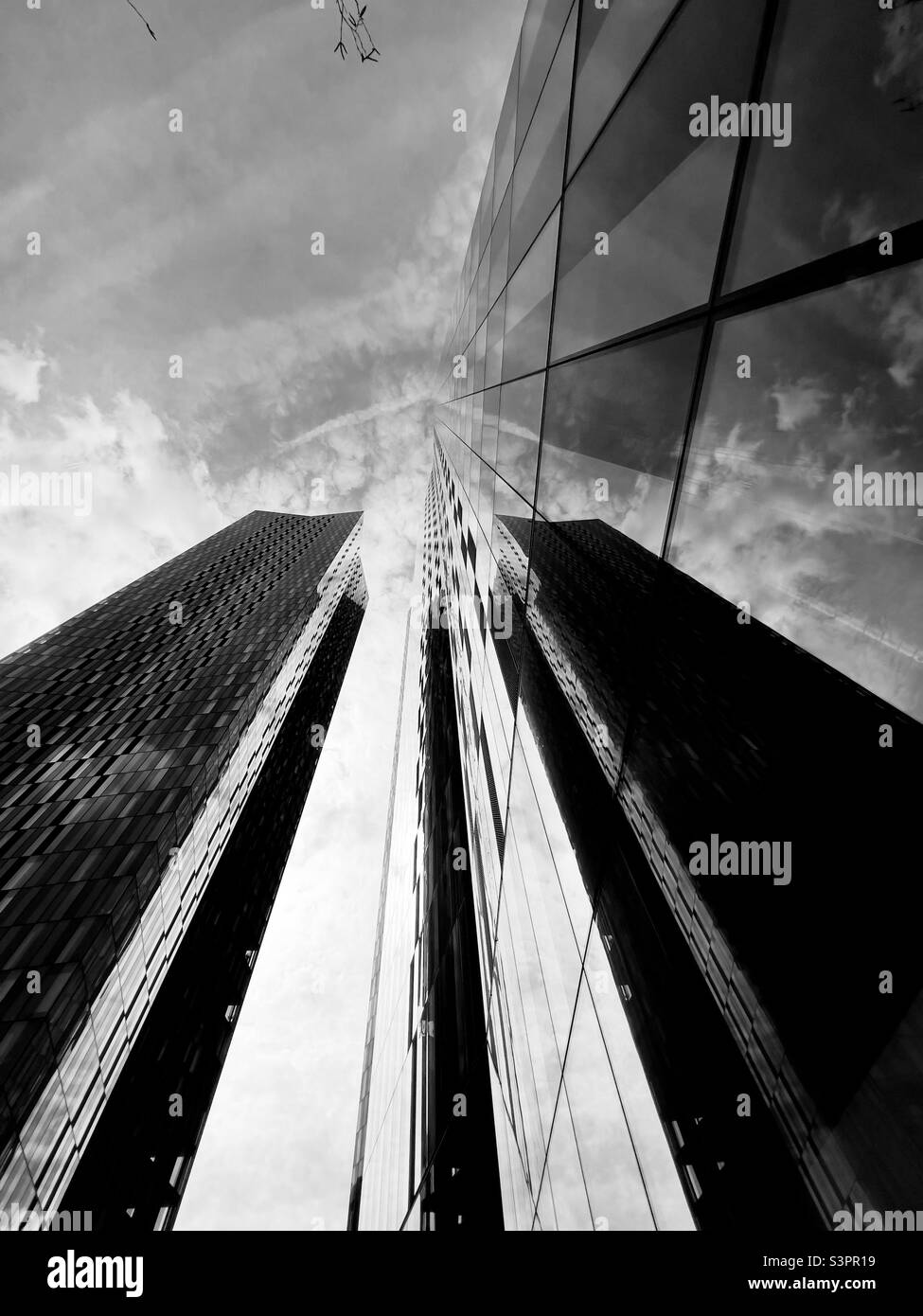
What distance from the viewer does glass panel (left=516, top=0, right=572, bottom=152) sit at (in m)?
10.4

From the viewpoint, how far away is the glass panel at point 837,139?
9.46ft

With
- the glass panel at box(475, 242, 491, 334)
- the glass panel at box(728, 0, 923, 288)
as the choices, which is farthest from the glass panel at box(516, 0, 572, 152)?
the glass panel at box(728, 0, 923, 288)

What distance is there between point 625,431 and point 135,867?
4127cm

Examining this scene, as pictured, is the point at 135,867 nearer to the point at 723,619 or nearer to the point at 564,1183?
the point at 564,1183

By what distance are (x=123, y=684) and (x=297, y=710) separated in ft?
116

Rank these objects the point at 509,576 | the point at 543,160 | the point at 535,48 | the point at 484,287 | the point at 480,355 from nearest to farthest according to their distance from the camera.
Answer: the point at 543,160 < the point at 535,48 < the point at 509,576 < the point at 484,287 < the point at 480,355

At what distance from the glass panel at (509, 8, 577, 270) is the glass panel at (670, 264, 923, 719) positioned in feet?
25.3

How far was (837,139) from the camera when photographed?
3.29 metres

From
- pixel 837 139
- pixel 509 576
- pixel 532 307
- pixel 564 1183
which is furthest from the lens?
pixel 509 576

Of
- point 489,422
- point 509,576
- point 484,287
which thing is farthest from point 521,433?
point 484,287

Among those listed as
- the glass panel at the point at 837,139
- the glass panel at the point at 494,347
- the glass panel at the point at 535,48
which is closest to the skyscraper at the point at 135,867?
the glass panel at the point at 494,347

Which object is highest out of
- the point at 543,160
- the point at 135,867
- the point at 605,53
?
the point at 543,160

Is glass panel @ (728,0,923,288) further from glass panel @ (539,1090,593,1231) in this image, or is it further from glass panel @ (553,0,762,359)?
glass panel @ (539,1090,593,1231)

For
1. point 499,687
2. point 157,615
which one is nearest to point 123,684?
point 157,615
